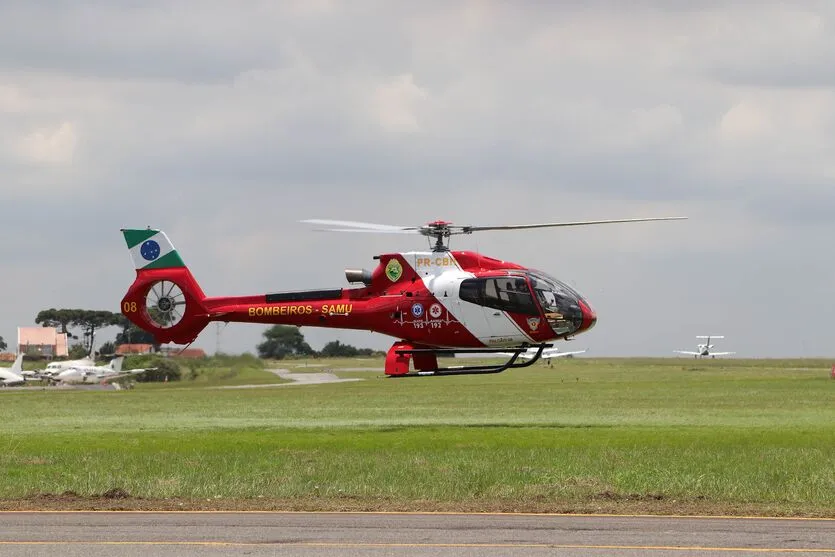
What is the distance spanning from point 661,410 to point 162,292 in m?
22.2

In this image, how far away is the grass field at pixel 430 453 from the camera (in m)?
20.1

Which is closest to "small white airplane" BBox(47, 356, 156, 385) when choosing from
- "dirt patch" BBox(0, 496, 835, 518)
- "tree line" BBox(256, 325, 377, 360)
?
"tree line" BBox(256, 325, 377, 360)

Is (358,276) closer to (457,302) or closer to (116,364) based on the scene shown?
(457,302)

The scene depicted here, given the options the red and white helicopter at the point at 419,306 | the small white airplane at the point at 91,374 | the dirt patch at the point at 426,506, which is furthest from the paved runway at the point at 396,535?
the small white airplane at the point at 91,374

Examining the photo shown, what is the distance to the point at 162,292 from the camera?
117 feet

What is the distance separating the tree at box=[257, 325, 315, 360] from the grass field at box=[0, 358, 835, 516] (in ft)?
8.05

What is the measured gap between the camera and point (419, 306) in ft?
107

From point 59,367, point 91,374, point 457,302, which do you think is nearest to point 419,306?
point 457,302

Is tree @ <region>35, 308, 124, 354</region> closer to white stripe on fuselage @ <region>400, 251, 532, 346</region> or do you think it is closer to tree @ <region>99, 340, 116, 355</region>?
tree @ <region>99, 340, 116, 355</region>

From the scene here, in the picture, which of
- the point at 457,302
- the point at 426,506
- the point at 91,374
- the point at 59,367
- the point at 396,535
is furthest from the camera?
the point at 59,367

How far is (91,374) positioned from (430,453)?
200 feet

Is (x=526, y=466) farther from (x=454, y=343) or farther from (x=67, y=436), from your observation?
(x=67, y=436)

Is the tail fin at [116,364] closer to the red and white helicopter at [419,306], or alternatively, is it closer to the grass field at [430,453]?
the grass field at [430,453]

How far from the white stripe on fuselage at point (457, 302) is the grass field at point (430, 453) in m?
2.80
